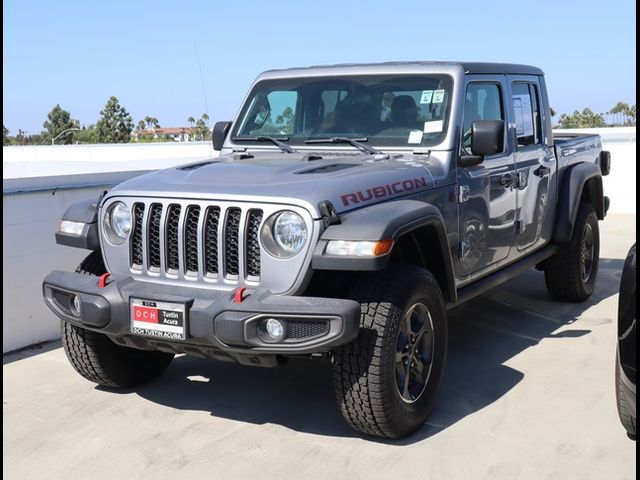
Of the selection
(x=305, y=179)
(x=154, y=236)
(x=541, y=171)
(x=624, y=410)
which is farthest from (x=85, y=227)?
(x=541, y=171)

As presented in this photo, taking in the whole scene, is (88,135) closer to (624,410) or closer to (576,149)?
(576,149)

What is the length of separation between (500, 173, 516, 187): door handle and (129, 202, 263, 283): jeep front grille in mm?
2083

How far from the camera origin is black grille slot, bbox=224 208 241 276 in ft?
13.1

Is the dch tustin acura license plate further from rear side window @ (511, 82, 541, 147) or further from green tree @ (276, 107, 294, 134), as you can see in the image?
rear side window @ (511, 82, 541, 147)

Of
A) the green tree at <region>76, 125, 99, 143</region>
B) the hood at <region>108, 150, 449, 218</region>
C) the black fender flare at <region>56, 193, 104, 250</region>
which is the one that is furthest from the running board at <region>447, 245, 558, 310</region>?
the green tree at <region>76, 125, 99, 143</region>

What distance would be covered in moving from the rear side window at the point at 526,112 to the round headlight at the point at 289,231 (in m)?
2.47

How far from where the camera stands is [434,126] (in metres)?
4.99

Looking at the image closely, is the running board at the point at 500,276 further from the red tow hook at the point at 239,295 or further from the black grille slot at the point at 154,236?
the black grille slot at the point at 154,236

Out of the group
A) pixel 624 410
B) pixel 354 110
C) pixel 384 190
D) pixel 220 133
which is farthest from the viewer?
pixel 220 133

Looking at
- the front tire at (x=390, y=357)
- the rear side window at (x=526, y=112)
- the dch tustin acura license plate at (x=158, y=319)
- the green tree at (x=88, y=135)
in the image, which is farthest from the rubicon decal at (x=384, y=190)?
the green tree at (x=88, y=135)

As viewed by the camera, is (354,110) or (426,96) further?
(354,110)

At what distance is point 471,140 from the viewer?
16.0 ft

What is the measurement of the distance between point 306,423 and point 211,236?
112cm

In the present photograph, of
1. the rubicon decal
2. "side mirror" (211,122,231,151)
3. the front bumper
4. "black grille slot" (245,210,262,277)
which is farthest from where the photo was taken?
"side mirror" (211,122,231,151)
